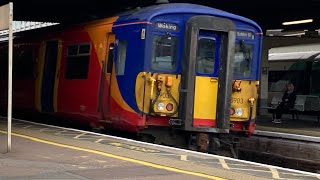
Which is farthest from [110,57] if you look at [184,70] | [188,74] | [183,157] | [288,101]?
[288,101]

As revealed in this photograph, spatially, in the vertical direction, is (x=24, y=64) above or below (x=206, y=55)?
below

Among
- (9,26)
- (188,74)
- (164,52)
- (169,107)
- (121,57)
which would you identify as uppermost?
(9,26)

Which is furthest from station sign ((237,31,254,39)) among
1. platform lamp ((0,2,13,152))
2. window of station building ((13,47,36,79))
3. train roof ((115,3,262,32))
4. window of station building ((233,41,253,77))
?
window of station building ((13,47,36,79))

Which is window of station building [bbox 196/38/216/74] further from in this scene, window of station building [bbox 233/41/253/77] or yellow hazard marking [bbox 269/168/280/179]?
yellow hazard marking [bbox 269/168/280/179]

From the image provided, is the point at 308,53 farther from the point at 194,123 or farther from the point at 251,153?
the point at 194,123

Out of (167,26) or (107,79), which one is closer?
(167,26)

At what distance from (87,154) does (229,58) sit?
12.7 ft

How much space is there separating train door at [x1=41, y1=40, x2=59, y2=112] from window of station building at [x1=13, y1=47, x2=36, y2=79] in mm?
853

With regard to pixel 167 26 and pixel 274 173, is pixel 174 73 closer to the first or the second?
Answer: pixel 167 26

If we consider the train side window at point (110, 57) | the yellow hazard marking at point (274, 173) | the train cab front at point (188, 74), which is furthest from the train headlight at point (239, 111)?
the yellow hazard marking at point (274, 173)

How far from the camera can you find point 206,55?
11562mm

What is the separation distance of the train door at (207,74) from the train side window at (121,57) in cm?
131

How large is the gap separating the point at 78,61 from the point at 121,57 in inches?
83.0

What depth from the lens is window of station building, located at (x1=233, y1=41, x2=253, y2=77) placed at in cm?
1190
